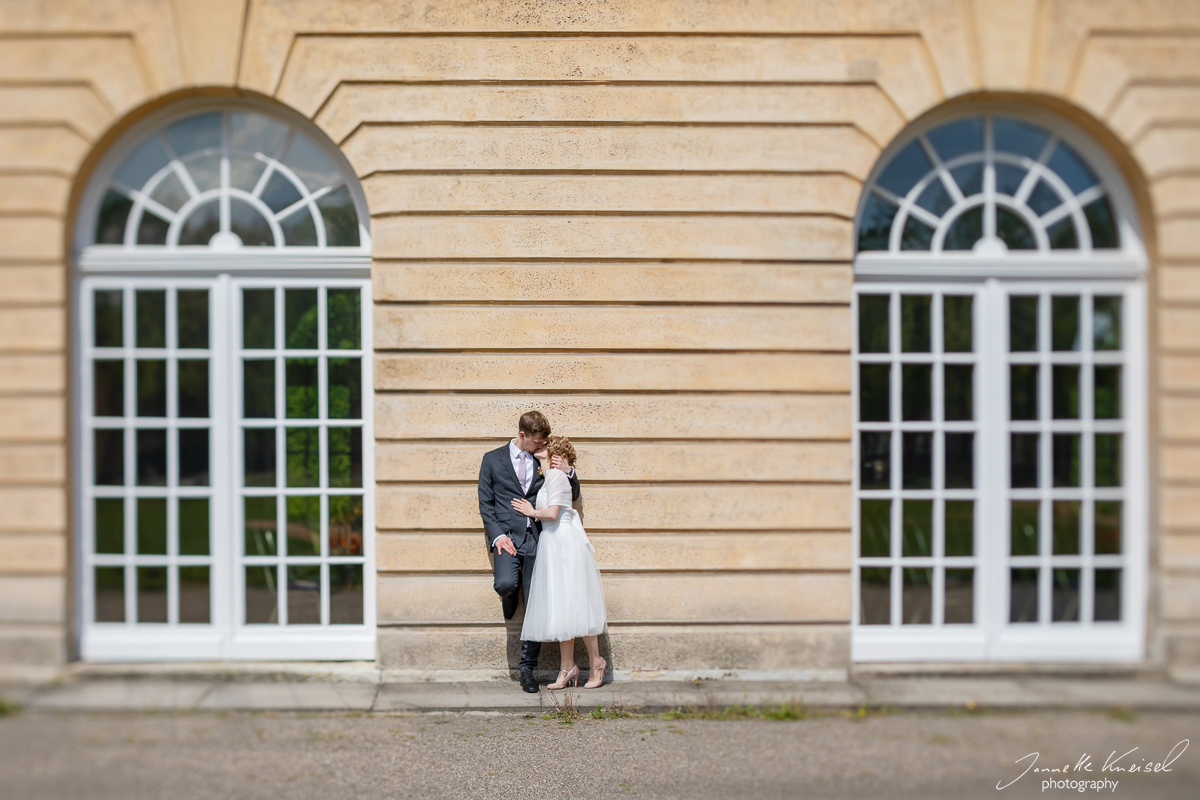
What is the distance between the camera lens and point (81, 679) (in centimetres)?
539

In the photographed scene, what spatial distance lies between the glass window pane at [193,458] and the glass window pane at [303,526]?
65 centimetres

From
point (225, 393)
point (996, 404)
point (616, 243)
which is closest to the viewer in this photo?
point (616, 243)

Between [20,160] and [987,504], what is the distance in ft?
23.6

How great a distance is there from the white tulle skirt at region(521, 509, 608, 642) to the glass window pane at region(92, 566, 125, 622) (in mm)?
3010

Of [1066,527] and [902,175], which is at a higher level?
[902,175]

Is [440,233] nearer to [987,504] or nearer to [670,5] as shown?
[670,5]

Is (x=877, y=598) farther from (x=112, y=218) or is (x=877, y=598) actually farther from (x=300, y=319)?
(x=112, y=218)

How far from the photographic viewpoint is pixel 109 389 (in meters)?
5.68

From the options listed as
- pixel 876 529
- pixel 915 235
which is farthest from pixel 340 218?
pixel 876 529

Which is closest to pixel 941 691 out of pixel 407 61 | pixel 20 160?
pixel 407 61

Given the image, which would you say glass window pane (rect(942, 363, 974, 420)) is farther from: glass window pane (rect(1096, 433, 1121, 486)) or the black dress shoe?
the black dress shoe

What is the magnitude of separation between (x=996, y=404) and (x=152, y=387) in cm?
607

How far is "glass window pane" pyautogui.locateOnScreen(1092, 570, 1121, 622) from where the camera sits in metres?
5.84

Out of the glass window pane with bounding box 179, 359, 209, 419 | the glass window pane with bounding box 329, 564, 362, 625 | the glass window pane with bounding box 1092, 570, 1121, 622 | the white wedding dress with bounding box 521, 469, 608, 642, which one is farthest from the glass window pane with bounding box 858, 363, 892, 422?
the glass window pane with bounding box 179, 359, 209, 419
